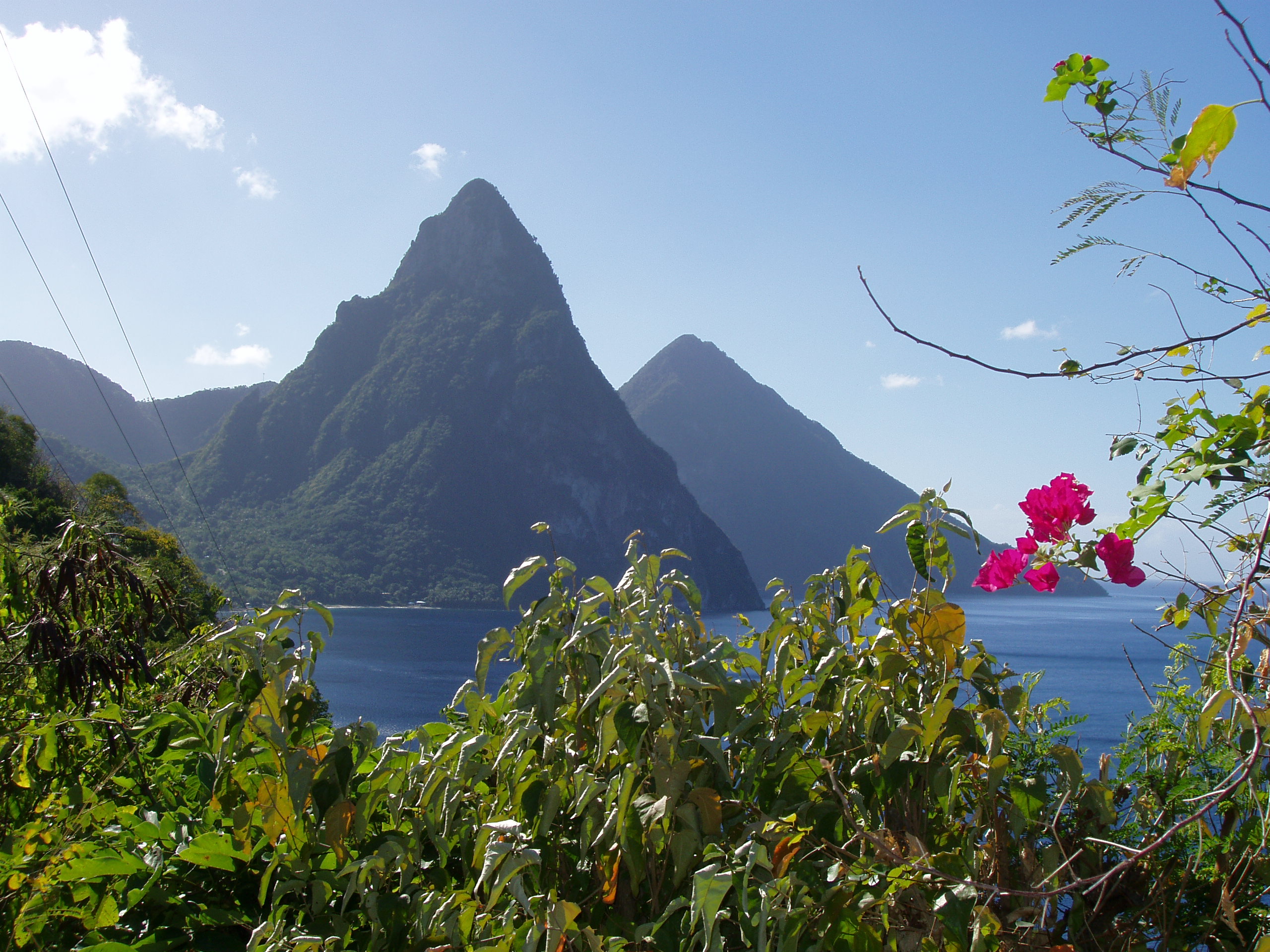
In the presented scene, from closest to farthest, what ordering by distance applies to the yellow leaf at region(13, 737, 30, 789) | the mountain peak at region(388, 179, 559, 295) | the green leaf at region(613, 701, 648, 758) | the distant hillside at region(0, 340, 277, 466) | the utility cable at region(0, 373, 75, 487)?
the green leaf at region(613, 701, 648, 758)
the yellow leaf at region(13, 737, 30, 789)
the utility cable at region(0, 373, 75, 487)
the distant hillside at region(0, 340, 277, 466)
the mountain peak at region(388, 179, 559, 295)

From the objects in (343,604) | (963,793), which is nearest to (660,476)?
(343,604)

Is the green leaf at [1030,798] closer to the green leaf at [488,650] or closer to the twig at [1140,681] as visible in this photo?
the twig at [1140,681]

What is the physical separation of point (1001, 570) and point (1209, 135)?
60 centimetres

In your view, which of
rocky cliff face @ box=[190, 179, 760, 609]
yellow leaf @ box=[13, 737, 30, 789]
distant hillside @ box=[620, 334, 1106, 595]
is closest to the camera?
yellow leaf @ box=[13, 737, 30, 789]

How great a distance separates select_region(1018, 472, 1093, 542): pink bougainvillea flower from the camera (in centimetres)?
106

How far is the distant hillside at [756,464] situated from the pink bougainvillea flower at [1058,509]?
6968 centimetres

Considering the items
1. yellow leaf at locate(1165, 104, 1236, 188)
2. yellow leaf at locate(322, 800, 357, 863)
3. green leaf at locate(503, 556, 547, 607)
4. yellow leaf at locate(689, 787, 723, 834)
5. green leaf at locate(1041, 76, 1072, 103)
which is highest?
green leaf at locate(1041, 76, 1072, 103)

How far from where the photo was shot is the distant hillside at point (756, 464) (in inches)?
3679

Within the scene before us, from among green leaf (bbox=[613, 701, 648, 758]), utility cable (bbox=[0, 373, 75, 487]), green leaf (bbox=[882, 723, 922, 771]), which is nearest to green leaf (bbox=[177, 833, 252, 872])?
green leaf (bbox=[613, 701, 648, 758])

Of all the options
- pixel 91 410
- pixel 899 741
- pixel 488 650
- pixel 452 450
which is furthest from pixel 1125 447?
pixel 91 410

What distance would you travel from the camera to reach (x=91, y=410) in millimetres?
94250

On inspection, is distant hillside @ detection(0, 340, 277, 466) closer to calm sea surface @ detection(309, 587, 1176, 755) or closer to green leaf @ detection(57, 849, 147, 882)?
calm sea surface @ detection(309, 587, 1176, 755)

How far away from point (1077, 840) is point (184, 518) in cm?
7890

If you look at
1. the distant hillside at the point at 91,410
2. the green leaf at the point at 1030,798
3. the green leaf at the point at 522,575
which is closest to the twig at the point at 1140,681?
the green leaf at the point at 1030,798
